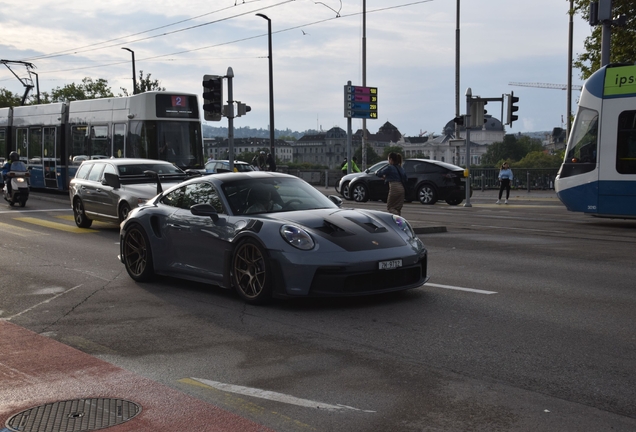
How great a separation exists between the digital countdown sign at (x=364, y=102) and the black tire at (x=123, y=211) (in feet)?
97.6

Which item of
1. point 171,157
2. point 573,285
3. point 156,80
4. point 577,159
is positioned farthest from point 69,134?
point 156,80

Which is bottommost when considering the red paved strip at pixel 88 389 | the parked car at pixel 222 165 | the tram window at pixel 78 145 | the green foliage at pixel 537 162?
the green foliage at pixel 537 162

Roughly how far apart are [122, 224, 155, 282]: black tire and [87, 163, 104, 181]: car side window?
820 cm

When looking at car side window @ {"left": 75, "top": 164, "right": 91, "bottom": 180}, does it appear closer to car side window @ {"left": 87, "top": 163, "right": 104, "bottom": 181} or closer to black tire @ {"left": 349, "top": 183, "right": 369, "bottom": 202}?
car side window @ {"left": 87, "top": 163, "right": 104, "bottom": 181}

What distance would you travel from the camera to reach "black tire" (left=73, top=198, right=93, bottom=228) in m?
18.5

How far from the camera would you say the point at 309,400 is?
503 cm

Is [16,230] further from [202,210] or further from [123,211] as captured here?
[202,210]

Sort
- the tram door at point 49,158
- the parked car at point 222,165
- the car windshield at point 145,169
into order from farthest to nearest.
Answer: the parked car at point 222,165
the tram door at point 49,158
the car windshield at point 145,169

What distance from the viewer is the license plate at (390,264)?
8.11m

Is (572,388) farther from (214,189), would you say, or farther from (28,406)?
(214,189)

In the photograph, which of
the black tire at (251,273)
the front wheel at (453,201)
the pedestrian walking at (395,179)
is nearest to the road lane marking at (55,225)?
the pedestrian walking at (395,179)

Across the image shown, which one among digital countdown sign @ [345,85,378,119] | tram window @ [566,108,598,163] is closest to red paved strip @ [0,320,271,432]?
tram window @ [566,108,598,163]

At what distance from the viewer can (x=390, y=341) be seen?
6.65m

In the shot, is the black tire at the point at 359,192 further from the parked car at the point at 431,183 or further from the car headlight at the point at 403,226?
the car headlight at the point at 403,226
